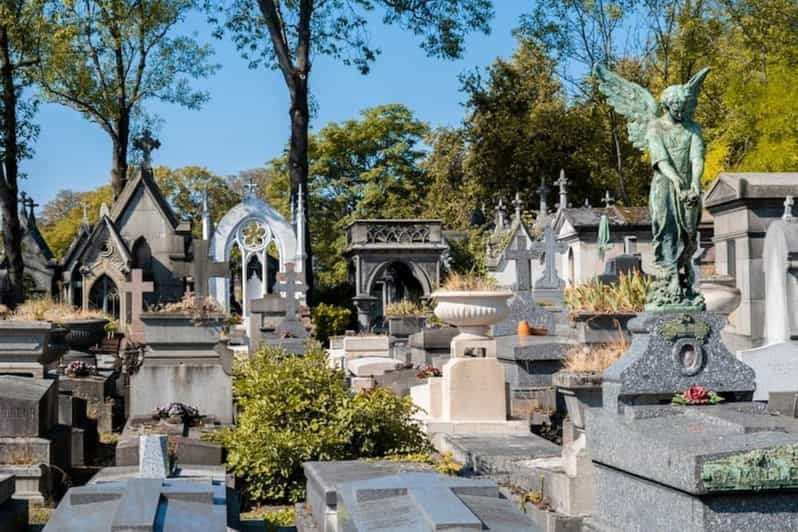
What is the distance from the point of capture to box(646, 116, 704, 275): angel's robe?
7.44m

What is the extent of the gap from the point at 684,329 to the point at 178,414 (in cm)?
552

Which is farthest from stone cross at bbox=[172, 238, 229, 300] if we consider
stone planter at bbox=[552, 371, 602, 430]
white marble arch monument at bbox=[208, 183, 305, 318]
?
white marble arch monument at bbox=[208, 183, 305, 318]

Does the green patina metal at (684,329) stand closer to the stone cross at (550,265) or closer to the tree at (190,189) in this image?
the stone cross at (550,265)

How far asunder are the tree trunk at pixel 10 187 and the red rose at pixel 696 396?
752 inches

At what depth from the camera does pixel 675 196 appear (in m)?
7.49

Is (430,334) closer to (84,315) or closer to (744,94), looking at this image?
(84,315)

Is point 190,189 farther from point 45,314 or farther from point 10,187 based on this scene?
point 45,314

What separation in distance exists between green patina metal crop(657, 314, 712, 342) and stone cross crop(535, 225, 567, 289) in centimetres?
1549

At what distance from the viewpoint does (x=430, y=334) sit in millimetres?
16391

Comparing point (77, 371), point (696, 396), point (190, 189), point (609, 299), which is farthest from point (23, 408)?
point (190, 189)

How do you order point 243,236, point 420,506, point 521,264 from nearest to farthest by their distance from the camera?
point 420,506
point 521,264
point 243,236

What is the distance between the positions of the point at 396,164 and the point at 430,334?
125ft

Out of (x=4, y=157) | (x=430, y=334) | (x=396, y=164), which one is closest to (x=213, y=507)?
(x=430, y=334)

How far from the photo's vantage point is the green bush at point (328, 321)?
26.5m
